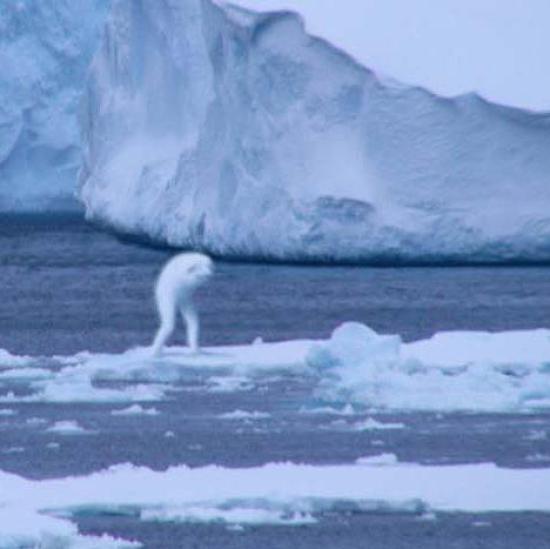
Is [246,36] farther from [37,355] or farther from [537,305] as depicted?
Result: [37,355]

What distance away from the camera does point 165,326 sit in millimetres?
10914

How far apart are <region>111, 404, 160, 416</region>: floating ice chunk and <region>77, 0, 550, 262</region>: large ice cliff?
9.71 meters

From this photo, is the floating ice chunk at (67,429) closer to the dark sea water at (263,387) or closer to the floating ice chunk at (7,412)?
the dark sea water at (263,387)

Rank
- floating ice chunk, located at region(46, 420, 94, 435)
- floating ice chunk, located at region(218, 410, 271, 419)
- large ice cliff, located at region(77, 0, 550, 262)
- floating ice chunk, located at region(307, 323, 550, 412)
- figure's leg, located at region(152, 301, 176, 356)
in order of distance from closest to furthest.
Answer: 1. floating ice chunk, located at region(46, 420, 94, 435)
2. floating ice chunk, located at region(218, 410, 271, 419)
3. floating ice chunk, located at region(307, 323, 550, 412)
4. figure's leg, located at region(152, 301, 176, 356)
5. large ice cliff, located at region(77, 0, 550, 262)

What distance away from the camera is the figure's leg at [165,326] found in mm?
10781

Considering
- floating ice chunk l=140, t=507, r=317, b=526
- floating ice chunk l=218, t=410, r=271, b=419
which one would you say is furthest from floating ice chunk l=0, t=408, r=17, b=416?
floating ice chunk l=140, t=507, r=317, b=526

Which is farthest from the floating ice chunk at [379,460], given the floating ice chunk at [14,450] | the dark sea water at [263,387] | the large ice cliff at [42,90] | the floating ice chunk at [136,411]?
the large ice cliff at [42,90]

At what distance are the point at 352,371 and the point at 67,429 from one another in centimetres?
223

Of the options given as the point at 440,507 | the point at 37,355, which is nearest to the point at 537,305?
the point at 37,355

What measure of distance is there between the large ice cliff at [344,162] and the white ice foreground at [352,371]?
272 inches

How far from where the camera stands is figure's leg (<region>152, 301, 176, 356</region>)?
35.4 feet

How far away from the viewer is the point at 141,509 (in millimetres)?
5824

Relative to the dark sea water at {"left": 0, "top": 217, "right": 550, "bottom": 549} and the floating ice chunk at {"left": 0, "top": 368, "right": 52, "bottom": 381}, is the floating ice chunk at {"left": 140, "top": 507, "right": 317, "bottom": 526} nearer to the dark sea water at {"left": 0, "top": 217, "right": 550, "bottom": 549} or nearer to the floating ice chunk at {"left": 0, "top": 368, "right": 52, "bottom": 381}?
the dark sea water at {"left": 0, "top": 217, "right": 550, "bottom": 549}

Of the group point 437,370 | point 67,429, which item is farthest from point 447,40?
point 67,429
